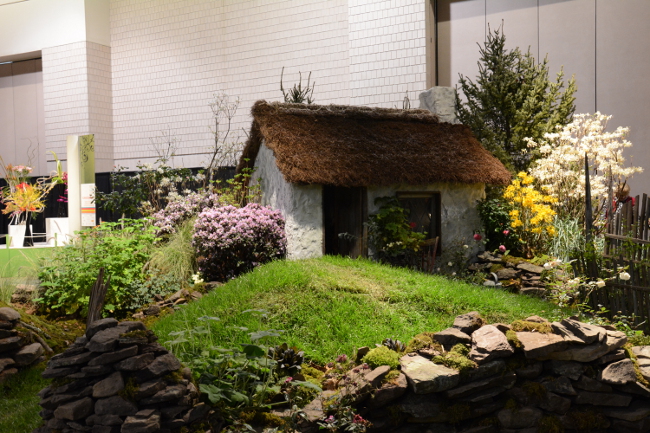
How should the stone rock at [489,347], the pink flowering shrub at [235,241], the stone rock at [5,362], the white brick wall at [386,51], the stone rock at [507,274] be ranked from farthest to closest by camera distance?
the white brick wall at [386,51], the stone rock at [507,274], the pink flowering shrub at [235,241], the stone rock at [5,362], the stone rock at [489,347]

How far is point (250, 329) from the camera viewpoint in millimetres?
5703

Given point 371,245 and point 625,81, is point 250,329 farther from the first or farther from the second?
point 625,81

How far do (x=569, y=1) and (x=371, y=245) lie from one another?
7.27m

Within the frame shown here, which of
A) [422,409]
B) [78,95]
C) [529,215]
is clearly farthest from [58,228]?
[422,409]

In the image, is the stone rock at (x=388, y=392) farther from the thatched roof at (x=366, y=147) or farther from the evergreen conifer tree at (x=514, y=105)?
the evergreen conifer tree at (x=514, y=105)

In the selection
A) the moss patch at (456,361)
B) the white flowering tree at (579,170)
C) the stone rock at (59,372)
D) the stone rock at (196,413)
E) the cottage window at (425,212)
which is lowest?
the stone rock at (196,413)

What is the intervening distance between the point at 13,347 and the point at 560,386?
16.9ft

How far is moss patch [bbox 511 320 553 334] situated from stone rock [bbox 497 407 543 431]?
0.69 metres

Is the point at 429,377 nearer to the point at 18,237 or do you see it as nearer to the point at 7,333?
the point at 7,333

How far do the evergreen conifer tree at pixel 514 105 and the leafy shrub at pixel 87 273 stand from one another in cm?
718

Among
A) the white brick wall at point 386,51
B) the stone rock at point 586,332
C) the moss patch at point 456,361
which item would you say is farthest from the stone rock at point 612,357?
the white brick wall at point 386,51

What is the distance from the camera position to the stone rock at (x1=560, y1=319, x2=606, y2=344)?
471cm

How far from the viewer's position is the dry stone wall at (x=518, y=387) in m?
4.45

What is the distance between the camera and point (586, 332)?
186 inches
